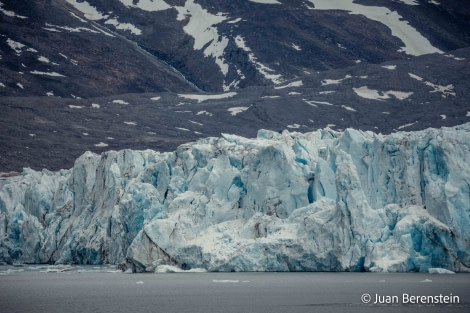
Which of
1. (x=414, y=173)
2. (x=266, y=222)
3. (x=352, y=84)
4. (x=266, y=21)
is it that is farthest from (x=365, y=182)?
(x=266, y=21)

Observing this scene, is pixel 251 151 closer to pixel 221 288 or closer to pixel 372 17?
pixel 221 288

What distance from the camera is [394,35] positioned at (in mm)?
175625

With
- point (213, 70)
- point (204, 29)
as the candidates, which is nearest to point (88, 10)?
point (204, 29)

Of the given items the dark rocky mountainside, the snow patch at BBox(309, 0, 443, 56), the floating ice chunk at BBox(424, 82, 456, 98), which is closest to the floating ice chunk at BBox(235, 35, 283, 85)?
the dark rocky mountainside

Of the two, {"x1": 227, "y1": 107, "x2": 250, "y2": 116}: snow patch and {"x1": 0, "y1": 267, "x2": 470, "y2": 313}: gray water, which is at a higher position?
{"x1": 0, "y1": 267, "x2": 470, "y2": 313}: gray water

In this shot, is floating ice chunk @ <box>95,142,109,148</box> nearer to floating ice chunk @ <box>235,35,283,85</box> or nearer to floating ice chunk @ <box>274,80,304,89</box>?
floating ice chunk @ <box>274,80,304,89</box>

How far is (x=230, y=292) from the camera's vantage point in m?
31.6

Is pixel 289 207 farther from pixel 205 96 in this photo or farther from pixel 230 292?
pixel 205 96

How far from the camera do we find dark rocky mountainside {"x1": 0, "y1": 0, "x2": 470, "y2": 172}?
119562 millimetres

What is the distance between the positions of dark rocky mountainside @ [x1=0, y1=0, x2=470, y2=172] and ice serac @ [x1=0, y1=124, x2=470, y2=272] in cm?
5495

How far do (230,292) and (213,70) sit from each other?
14447 cm

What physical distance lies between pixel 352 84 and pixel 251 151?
96.8m

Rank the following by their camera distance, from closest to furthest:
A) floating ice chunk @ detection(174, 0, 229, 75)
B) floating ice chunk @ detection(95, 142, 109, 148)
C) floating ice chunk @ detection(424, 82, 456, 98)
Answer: floating ice chunk @ detection(95, 142, 109, 148)
floating ice chunk @ detection(424, 82, 456, 98)
floating ice chunk @ detection(174, 0, 229, 75)

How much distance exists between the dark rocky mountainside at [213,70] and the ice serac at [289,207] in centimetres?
5495
